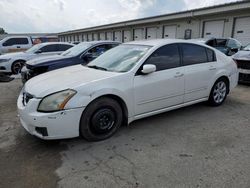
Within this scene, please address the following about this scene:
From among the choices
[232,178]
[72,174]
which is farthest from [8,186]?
[232,178]

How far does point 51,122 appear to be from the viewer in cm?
288

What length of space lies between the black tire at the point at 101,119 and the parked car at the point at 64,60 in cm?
331

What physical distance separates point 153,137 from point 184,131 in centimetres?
60

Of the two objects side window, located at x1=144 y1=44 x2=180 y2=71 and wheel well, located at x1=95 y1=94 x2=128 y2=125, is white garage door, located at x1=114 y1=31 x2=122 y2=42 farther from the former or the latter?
wheel well, located at x1=95 y1=94 x2=128 y2=125

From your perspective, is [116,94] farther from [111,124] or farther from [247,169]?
[247,169]

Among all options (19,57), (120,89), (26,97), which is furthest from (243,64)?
(19,57)

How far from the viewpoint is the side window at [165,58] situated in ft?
12.4

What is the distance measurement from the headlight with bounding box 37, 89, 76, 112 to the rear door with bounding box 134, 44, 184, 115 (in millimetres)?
1119

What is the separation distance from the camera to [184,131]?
3.67 metres

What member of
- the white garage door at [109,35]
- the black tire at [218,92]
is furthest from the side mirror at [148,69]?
the white garage door at [109,35]

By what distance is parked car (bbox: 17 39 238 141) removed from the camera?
296cm

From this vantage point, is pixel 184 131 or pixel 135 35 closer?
pixel 184 131

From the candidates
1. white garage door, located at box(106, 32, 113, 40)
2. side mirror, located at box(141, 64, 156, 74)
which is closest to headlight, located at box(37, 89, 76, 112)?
side mirror, located at box(141, 64, 156, 74)

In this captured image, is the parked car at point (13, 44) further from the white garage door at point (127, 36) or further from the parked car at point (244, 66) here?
the white garage door at point (127, 36)
